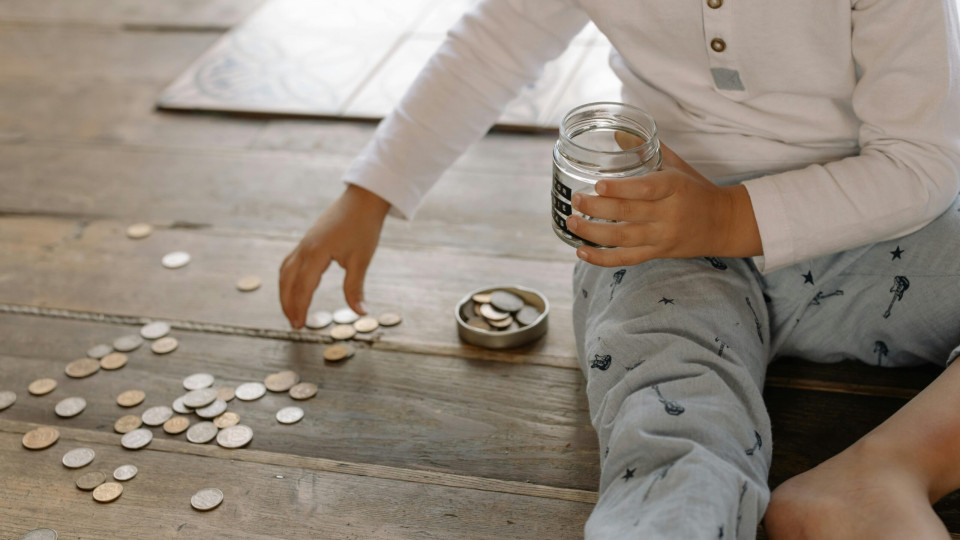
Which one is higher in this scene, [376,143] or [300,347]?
[376,143]

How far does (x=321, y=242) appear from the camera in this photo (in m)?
1.10

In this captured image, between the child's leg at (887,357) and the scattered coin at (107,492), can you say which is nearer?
the child's leg at (887,357)

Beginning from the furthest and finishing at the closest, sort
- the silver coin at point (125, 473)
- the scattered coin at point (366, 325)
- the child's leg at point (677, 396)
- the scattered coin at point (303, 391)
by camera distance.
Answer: the scattered coin at point (366, 325), the scattered coin at point (303, 391), the silver coin at point (125, 473), the child's leg at point (677, 396)

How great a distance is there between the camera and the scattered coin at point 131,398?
41.4 inches

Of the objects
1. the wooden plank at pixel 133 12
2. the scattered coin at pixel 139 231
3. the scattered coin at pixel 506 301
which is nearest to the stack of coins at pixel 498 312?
the scattered coin at pixel 506 301

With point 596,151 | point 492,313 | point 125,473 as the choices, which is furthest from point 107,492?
point 596,151

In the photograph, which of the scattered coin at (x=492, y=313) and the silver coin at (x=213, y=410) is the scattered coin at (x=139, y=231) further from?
the scattered coin at (x=492, y=313)

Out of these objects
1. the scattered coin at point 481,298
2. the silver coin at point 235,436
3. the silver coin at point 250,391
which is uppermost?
the silver coin at point 235,436

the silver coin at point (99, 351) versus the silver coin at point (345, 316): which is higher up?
the silver coin at point (99, 351)

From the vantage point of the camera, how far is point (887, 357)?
1018 millimetres

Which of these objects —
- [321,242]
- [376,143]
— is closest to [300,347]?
[321,242]

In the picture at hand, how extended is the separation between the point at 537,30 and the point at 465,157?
0.43 m

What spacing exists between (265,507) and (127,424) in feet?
0.71

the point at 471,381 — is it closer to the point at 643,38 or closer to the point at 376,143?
the point at 376,143
